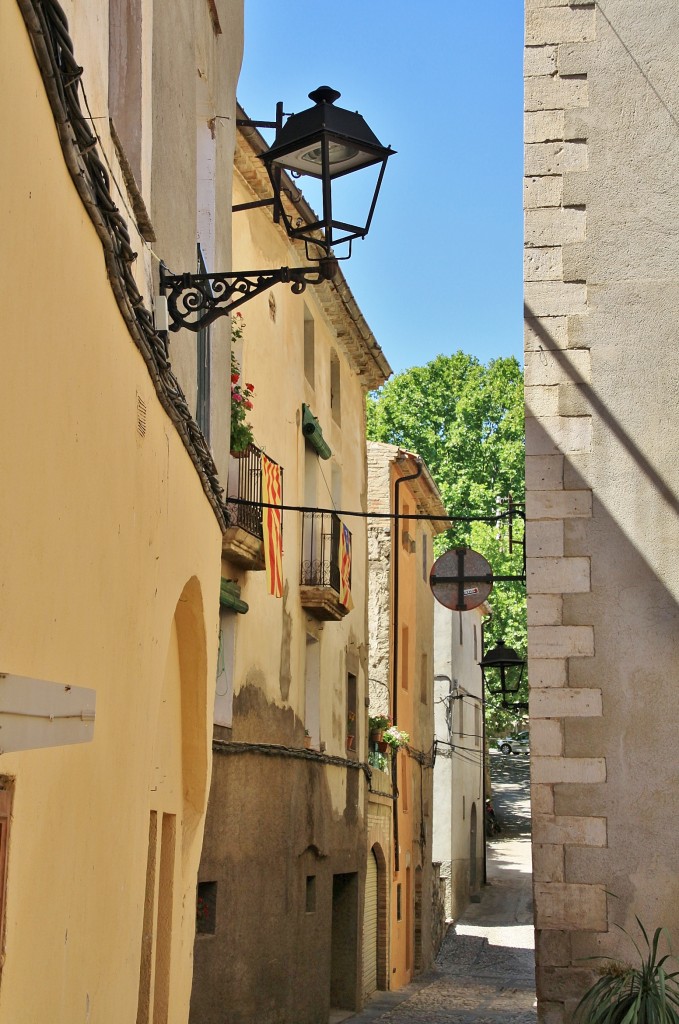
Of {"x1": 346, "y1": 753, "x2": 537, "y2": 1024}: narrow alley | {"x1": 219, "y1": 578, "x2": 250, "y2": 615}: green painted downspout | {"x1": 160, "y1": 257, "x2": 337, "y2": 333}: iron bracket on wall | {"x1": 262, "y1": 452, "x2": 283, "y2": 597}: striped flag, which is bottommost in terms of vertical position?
{"x1": 346, "y1": 753, "x2": 537, "y2": 1024}: narrow alley

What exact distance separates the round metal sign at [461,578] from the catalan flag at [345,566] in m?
3.93

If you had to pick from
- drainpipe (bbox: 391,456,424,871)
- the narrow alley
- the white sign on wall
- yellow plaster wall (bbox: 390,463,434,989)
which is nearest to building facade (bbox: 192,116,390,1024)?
the narrow alley

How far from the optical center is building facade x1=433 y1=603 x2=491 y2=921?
32656mm

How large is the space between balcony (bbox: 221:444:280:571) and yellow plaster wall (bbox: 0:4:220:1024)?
7582mm

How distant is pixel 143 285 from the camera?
543 cm

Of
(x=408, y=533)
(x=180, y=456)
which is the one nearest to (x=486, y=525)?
(x=408, y=533)

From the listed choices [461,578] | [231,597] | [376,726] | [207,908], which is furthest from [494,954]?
[231,597]

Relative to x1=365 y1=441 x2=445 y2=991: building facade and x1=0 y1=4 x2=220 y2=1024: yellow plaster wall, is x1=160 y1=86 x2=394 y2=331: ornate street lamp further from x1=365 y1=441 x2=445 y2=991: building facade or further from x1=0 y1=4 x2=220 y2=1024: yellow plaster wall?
x1=365 y1=441 x2=445 y2=991: building facade

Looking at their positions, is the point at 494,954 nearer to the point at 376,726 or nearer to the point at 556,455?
the point at 376,726

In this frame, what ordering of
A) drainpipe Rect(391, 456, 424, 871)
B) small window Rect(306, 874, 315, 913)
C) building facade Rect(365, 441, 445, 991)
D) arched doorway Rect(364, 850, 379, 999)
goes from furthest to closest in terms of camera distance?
drainpipe Rect(391, 456, 424, 871) → building facade Rect(365, 441, 445, 991) → arched doorway Rect(364, 850, 379, 999) → small window Rect(306, 874, 315, 913)

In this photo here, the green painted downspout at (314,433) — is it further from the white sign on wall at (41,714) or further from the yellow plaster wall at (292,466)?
the white sign on wall at (41,714)

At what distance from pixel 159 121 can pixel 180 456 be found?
59.5 inches

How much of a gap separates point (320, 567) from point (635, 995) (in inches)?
425

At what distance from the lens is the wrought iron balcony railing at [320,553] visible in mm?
17969
